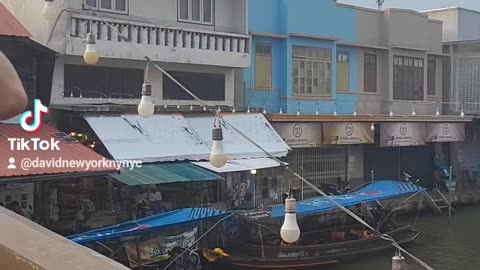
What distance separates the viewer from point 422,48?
81.0 ft

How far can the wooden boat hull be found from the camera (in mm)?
13603

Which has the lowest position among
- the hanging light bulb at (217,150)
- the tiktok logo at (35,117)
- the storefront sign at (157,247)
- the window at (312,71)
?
the storefront sign at (157,247)

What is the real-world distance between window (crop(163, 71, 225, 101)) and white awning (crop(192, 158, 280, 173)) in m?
2.31

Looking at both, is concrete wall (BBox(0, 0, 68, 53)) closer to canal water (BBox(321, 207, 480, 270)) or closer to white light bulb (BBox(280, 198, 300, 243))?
canal water (BBox(321, 207, 480, 270))

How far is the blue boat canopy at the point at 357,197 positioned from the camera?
49.9 ft

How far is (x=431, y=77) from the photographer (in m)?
25.6

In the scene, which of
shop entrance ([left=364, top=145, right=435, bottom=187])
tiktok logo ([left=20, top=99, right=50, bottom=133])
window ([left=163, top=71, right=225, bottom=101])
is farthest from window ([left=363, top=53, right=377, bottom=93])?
tiktok logo ([left=20, top=99, right=50, bottom=133])

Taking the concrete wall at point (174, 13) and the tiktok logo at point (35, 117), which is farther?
the concrete wall at point (174, 13)

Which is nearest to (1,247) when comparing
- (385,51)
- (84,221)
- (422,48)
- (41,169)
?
(41,169)

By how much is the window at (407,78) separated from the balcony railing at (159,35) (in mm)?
8035

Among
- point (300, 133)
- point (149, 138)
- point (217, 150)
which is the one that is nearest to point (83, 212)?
point (149, 138)

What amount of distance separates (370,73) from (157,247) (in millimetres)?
13092

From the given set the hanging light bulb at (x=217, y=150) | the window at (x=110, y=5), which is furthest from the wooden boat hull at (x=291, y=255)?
the hanging light bulb at (x=217, y=150)

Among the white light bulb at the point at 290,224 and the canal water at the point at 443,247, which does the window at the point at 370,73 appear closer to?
the canal water at the point at 443,247
